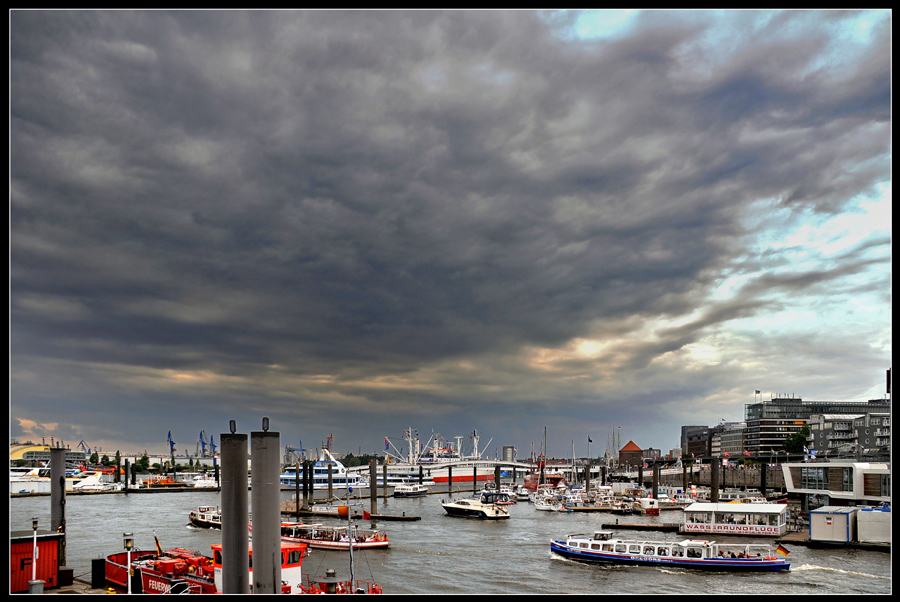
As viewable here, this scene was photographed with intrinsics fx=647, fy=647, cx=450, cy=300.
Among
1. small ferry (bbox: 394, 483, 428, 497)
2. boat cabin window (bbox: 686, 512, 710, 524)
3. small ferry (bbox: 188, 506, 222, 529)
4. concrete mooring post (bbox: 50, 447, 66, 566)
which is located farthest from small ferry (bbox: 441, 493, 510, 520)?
concrete mooring post (bbox: 50, 447, 66, 566)

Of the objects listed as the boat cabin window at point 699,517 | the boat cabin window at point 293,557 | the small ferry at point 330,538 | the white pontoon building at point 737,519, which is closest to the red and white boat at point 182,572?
the boat cabin window at point 293,557

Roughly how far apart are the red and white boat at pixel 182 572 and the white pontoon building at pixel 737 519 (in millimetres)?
49288

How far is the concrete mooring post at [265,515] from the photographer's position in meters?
16.2

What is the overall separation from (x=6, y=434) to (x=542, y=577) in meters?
42.5

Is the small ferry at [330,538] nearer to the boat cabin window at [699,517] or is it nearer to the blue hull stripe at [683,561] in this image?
the blue hull stripe at [683,561]

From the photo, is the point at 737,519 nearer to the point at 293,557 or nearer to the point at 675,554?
the point at 675,554

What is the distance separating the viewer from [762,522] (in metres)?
65.6

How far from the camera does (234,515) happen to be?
1686 cm

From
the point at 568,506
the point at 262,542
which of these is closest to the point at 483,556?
the point at 262,542

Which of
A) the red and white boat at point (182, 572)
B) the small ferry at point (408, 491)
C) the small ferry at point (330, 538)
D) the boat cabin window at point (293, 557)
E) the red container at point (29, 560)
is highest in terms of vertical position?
the red container at point (29, 560)

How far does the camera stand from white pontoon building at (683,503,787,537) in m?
64.2

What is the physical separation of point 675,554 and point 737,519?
2281 cm

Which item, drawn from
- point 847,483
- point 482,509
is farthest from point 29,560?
point 847,483
